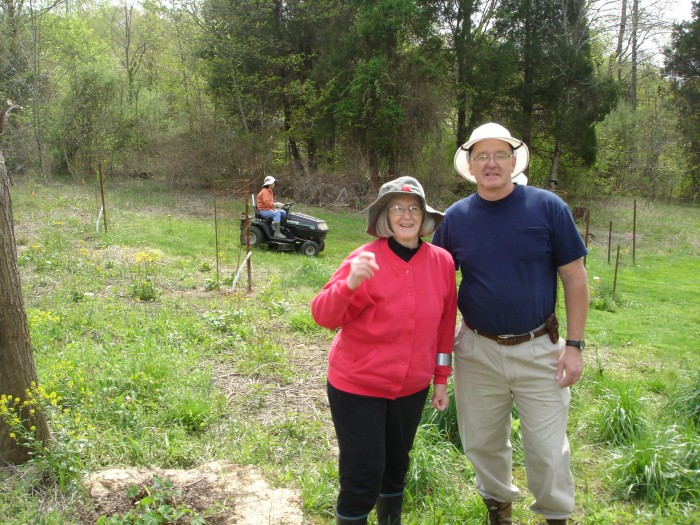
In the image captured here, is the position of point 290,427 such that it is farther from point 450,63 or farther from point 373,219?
point 450,63

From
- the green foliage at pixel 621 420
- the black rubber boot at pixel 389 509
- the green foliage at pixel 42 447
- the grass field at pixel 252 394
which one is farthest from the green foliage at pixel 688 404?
the green foliage at pixel 42 447

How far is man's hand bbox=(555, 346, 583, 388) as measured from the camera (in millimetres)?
2412

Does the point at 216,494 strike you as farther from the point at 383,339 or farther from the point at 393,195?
the point at 393,195

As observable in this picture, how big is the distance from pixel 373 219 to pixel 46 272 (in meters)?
6.83

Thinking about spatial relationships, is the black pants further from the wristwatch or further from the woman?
the wristwatch

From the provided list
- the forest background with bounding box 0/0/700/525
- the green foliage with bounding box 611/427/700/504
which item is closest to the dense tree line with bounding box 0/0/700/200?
the forest background with bounding box 0/0/700/525

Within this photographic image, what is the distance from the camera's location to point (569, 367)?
7.93ft

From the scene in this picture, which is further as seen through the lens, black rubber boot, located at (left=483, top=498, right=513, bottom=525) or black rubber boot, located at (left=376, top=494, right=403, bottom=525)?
black rubber boot, located at (left=483, top=498, right=513, bottom=525)

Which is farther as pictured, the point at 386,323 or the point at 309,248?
the point at 309,248

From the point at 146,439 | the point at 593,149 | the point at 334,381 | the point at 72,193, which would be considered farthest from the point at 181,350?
the point at 593,149

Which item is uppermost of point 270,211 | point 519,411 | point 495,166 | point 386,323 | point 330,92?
point 330,92

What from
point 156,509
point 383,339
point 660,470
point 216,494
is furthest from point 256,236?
point 383,339

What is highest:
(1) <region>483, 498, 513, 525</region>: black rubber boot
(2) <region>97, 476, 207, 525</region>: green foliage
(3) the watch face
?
(3) the watch face

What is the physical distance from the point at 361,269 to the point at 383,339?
35 centimetres
